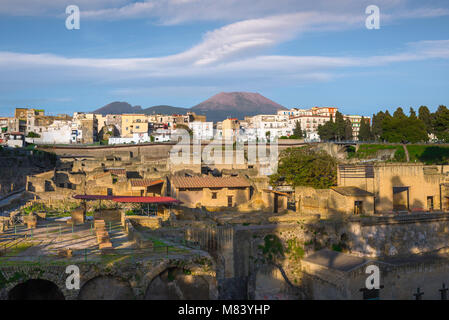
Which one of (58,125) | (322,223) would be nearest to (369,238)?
(322,223)

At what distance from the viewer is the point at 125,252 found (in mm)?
14500

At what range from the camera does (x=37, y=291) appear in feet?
45.5

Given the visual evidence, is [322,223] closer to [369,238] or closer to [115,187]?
[369,238]

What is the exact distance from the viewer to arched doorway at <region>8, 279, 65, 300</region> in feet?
43.8

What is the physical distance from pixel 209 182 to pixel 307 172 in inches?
366

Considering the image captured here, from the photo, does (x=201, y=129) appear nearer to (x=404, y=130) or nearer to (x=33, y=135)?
(x=33, y=135)

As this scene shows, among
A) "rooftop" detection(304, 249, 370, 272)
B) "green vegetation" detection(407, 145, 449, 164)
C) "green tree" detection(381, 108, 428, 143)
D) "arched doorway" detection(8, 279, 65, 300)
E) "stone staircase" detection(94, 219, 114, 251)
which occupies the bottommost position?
"rooftop" detection(304, 249, 370, 272)

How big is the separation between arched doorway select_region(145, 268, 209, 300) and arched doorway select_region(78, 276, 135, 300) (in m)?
Result: 0.74

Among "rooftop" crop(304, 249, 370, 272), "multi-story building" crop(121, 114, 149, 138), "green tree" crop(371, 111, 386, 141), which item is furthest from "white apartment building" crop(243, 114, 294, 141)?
"rooftop" crop(304, 249, 370, 272)

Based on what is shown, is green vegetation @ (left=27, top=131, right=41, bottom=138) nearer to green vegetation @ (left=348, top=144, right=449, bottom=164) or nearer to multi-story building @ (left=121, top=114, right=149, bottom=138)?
multi-story building @ (left=121, top=114, right=149, bottom=138)

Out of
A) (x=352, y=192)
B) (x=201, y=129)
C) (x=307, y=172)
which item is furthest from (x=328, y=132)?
(x=352, y=192)

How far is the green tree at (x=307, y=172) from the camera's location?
3838 cm

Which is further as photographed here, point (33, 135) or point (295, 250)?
point (33, 135)

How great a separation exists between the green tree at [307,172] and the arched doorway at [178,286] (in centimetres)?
2501
